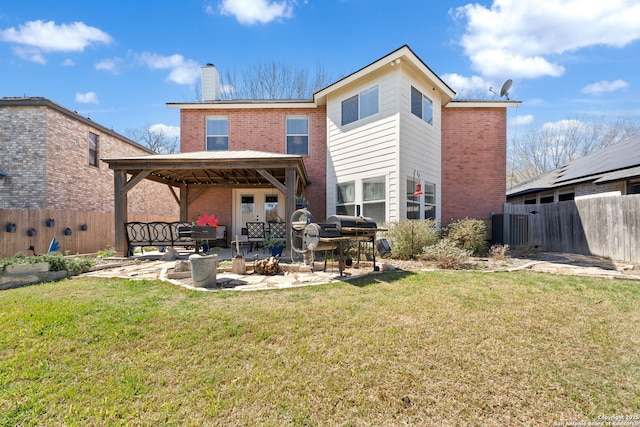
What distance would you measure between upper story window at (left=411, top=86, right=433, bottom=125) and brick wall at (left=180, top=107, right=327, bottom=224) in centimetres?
379

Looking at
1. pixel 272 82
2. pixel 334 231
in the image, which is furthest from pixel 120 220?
pixel 272 82

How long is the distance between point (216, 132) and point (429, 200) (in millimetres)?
9442

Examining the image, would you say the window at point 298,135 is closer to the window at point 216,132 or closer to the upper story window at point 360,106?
the upper story window at point 360,106

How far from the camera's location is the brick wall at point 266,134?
1175 centimetres

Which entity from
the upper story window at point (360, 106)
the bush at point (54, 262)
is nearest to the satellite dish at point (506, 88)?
the upper story window at point (360, 106)

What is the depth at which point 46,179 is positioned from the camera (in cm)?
1049

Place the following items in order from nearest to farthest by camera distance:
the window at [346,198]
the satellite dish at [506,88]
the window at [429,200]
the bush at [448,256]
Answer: the bush at [448,256] < the window at [429,200] < the window at [346,198] < the satellite dish at [506,88]

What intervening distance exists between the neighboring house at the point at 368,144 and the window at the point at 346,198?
0.04m

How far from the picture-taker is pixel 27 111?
10508mm

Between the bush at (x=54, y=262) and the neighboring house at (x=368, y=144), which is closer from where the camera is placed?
the bush at (x=54, y=262)

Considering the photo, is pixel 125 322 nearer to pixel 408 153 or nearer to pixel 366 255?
pixel 366 255

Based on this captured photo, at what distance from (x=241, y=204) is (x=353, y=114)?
6.29 meters

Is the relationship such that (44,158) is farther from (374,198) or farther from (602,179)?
(602,179)

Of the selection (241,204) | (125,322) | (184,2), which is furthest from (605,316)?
(184,2)
